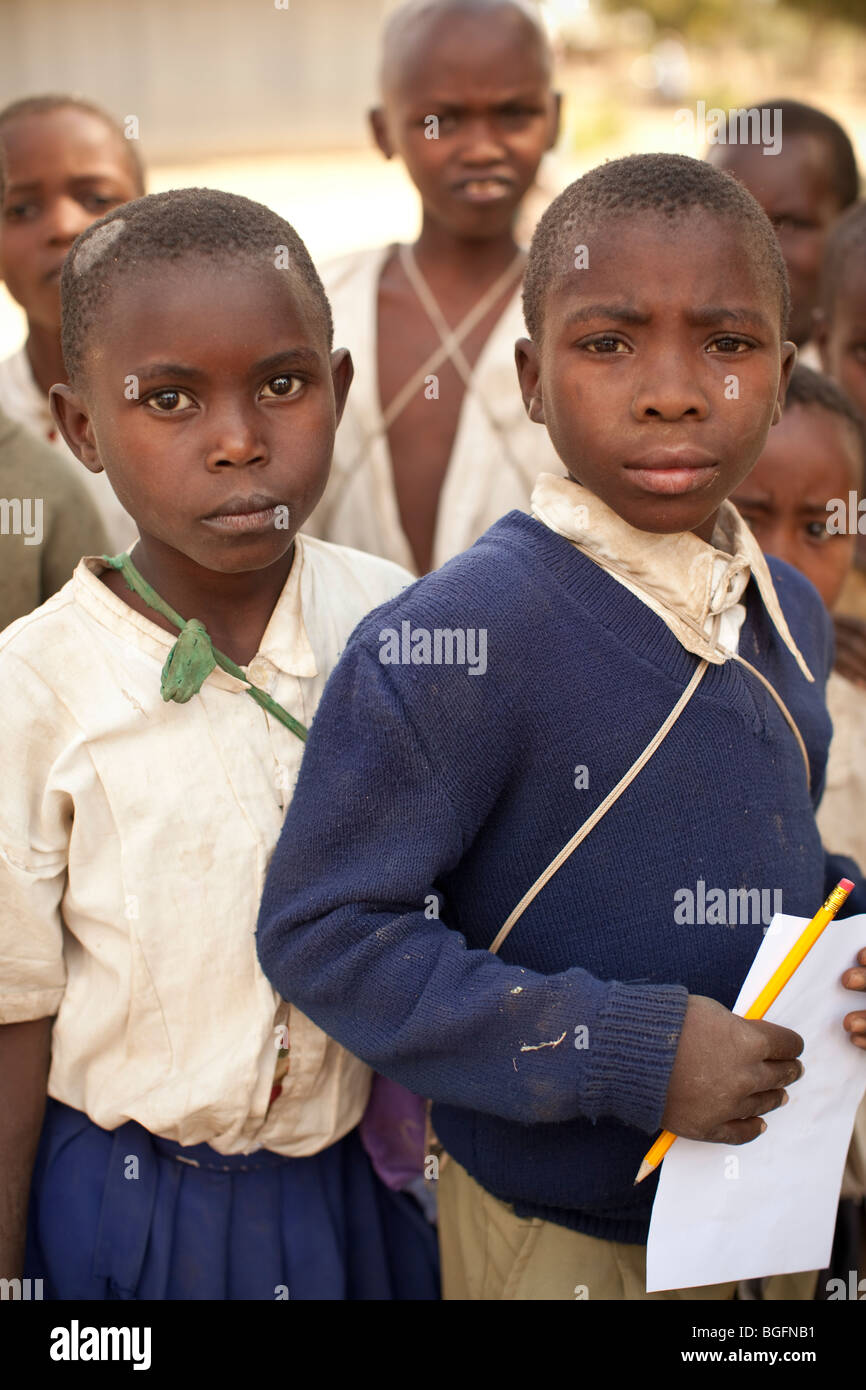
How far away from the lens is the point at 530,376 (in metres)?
1.50

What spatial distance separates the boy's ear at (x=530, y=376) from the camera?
1490 mm

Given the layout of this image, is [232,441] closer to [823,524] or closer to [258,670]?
[258,670]

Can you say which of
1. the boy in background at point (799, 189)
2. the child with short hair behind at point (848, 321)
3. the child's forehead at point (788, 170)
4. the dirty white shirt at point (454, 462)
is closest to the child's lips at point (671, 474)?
the dirty white shirt at point (454, 462)

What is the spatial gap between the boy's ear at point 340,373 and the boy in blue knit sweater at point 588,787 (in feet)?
0.74

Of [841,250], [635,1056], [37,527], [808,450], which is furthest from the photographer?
[841,250]

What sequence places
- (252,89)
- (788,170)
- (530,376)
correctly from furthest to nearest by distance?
(252,89) < (788,170) < (530,376)

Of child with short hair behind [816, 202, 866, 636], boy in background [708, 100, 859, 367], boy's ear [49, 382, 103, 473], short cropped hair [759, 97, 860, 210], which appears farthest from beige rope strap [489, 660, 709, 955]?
short cropped hair [759, 97, 860, 210]

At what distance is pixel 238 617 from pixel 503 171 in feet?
4.77

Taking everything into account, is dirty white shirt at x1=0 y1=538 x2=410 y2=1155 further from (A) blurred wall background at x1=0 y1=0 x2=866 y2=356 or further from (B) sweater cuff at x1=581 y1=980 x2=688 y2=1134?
(A) blurred wall background at x1=0 y1=0 x2=866 y2=356

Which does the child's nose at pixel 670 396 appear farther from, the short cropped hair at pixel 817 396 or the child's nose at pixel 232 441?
the short cropped hair at pixel 817 396

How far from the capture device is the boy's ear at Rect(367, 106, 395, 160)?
2.86 meters

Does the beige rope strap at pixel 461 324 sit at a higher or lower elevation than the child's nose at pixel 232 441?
higher

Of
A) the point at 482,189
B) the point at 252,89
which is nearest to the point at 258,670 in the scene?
the point at 482,189

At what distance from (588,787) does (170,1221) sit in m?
0.73
